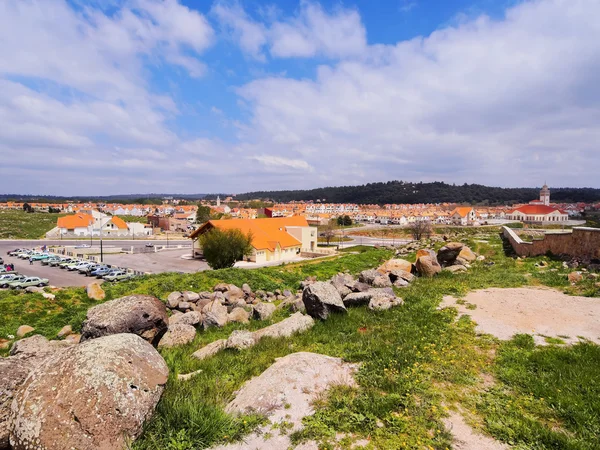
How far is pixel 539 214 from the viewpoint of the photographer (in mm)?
91188

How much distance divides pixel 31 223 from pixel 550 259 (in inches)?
4658

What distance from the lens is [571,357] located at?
23.6 feet

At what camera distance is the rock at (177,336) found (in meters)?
11.0

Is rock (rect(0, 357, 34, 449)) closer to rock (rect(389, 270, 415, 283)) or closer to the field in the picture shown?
the field

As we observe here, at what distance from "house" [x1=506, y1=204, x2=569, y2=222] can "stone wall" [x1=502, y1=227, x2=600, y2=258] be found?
7855 centimetres

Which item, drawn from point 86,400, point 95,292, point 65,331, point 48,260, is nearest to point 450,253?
point 86,400

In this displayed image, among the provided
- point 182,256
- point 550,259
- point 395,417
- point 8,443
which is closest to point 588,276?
point 550,259

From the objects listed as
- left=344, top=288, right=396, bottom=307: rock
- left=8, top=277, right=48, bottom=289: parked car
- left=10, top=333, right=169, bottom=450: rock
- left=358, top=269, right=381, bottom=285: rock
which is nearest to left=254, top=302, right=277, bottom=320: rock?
left=344, top=288, right=396, bottom=307: rock

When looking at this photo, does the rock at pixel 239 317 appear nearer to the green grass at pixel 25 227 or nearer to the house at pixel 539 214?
the green grass at pixel 25 227

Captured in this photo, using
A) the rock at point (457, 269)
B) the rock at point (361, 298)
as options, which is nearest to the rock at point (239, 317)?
the rock at point (361, 298)

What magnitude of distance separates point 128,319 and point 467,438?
8.15m

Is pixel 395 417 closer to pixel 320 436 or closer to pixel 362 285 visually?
pixel 320 436

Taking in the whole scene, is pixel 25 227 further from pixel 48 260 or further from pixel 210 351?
pixel 210 351

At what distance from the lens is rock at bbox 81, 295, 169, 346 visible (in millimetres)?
8734
